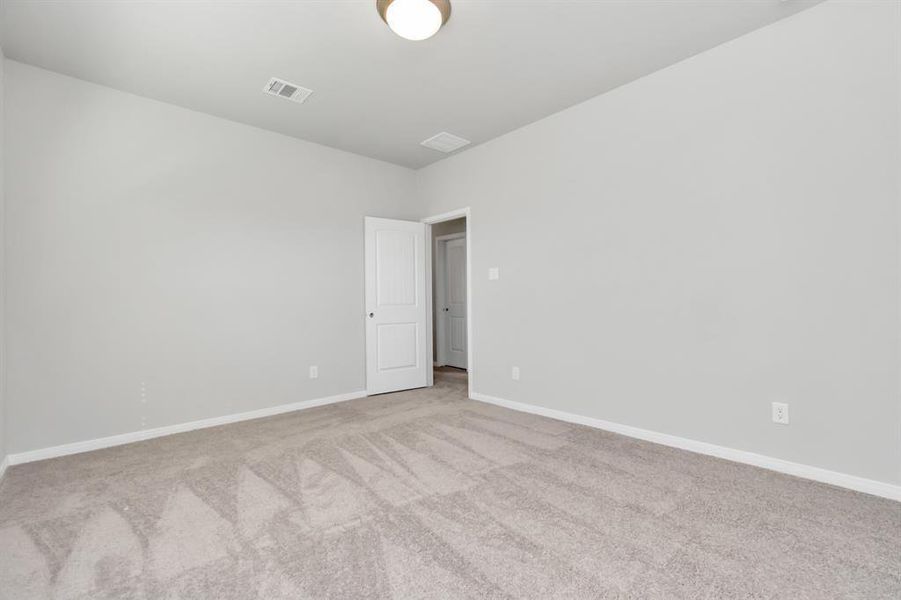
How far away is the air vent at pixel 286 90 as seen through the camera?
3027 mm

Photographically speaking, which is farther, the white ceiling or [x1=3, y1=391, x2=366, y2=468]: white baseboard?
[x1=3, y1=391, x2=366, y2=468]: white baseboard

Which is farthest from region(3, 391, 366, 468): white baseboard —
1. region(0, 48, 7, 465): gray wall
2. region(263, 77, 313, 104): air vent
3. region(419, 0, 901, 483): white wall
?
region(263, 77, 313, 104): air vent

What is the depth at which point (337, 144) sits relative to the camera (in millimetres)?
4246

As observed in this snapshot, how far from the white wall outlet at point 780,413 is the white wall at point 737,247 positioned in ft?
0.12

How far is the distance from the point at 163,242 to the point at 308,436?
197 cm

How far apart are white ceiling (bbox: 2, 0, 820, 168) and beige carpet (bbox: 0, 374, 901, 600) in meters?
2.68

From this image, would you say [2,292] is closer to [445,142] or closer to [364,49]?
[364,49]

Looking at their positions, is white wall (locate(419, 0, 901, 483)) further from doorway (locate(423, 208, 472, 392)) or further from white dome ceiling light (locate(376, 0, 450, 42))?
doorway (locate(423, 208, 472, 392))

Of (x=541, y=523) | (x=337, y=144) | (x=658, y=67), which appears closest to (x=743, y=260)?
(x=658, y=67)

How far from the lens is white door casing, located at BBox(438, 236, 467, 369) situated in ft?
21.4

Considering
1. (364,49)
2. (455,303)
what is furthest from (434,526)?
(455,303)

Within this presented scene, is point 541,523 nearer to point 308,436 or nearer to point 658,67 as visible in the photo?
point 308,436

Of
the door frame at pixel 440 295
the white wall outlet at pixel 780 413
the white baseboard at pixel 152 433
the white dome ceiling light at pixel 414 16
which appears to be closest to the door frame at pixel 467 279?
the white baseboard at pixel 152 433

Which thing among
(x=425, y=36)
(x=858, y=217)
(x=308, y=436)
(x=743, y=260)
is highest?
(x=425, y=36)
